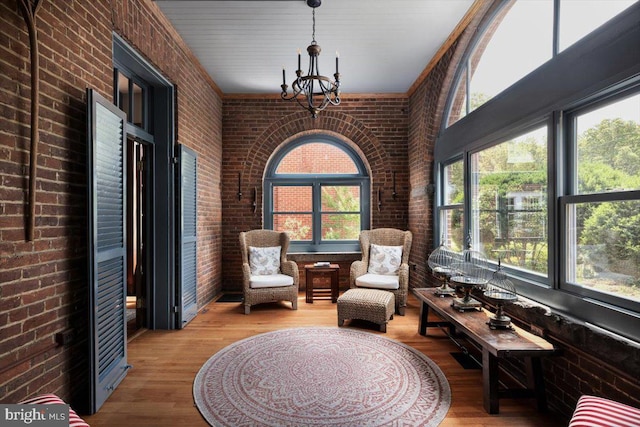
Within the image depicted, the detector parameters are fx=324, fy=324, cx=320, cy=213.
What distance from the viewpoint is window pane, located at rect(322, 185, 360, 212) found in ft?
18.7

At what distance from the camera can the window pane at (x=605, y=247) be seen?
5.84 feet

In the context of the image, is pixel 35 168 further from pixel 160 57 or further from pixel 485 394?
pixel 485 394

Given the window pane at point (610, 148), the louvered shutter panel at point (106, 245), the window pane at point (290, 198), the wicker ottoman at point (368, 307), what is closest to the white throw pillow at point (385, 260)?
the wicker ottoman at point (368, 307)

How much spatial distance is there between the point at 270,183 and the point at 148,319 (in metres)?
2.85

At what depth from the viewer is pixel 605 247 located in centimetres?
196

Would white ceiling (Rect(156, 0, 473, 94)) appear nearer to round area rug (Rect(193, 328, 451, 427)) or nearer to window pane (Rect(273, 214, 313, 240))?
window pane (Rect(273, 214, 313, 240))

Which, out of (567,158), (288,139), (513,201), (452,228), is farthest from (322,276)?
(567,158)

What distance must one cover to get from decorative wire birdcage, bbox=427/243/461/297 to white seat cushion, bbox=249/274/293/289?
1.83 meters

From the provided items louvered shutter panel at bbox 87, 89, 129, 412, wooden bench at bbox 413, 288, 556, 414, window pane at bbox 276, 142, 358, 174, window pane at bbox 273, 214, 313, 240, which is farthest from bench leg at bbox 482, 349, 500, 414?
window pane at bbox 276, 142, 358, 174

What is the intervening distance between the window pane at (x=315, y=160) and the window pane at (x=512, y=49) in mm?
2476

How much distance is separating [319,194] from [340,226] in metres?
0.67

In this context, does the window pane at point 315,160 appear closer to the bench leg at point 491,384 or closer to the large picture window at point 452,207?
the large picture window at point 452,207

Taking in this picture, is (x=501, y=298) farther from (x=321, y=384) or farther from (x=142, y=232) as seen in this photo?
(x=142, y=232)

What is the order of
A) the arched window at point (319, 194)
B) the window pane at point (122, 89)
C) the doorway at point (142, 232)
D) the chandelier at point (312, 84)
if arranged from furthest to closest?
the arched window at point (319, 194) → the doorway at point (142, 232) → the window pane at point (122, 89) → the chandelier at point (312, 84)
